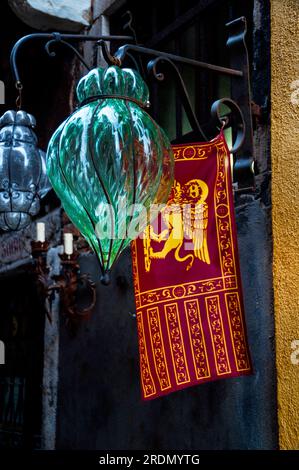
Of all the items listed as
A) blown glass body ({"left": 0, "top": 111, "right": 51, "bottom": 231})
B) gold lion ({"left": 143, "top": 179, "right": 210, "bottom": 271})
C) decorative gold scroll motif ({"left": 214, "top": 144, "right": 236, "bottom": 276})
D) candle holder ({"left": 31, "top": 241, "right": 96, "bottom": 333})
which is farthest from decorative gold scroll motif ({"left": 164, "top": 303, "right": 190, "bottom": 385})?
candle holder ({"left": 31, "top": 241, "right": 96, "bottom": 333})

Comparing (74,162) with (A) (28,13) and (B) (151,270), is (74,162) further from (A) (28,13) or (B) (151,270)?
(A) (28,13)

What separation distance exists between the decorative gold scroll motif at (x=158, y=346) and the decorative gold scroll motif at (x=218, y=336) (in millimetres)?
304

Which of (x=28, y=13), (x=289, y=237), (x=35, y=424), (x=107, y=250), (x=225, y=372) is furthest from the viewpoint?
(x=35, y=424)

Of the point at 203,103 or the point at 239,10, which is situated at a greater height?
the point at 239,10

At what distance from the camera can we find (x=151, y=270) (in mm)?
3701

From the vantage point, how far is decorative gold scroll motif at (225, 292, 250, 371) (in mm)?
3391

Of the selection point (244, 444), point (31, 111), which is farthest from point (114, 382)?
point (31, 111)

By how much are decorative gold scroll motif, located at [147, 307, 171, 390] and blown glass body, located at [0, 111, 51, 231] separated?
41.7 inches

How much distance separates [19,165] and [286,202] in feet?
5.01

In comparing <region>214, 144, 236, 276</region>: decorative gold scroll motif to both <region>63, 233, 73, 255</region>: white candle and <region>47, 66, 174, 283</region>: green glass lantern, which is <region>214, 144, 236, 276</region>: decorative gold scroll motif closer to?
<region>47, 66, 174, 283</region>: green glass lantern

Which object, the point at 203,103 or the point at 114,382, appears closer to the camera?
the point at 203,103

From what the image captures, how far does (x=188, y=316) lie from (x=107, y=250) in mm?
1006

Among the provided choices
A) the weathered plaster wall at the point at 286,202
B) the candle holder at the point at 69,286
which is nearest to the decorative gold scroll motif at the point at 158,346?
the weathered plaster wall at the point at 286,202

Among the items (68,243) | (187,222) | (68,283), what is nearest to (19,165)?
(187,222)
